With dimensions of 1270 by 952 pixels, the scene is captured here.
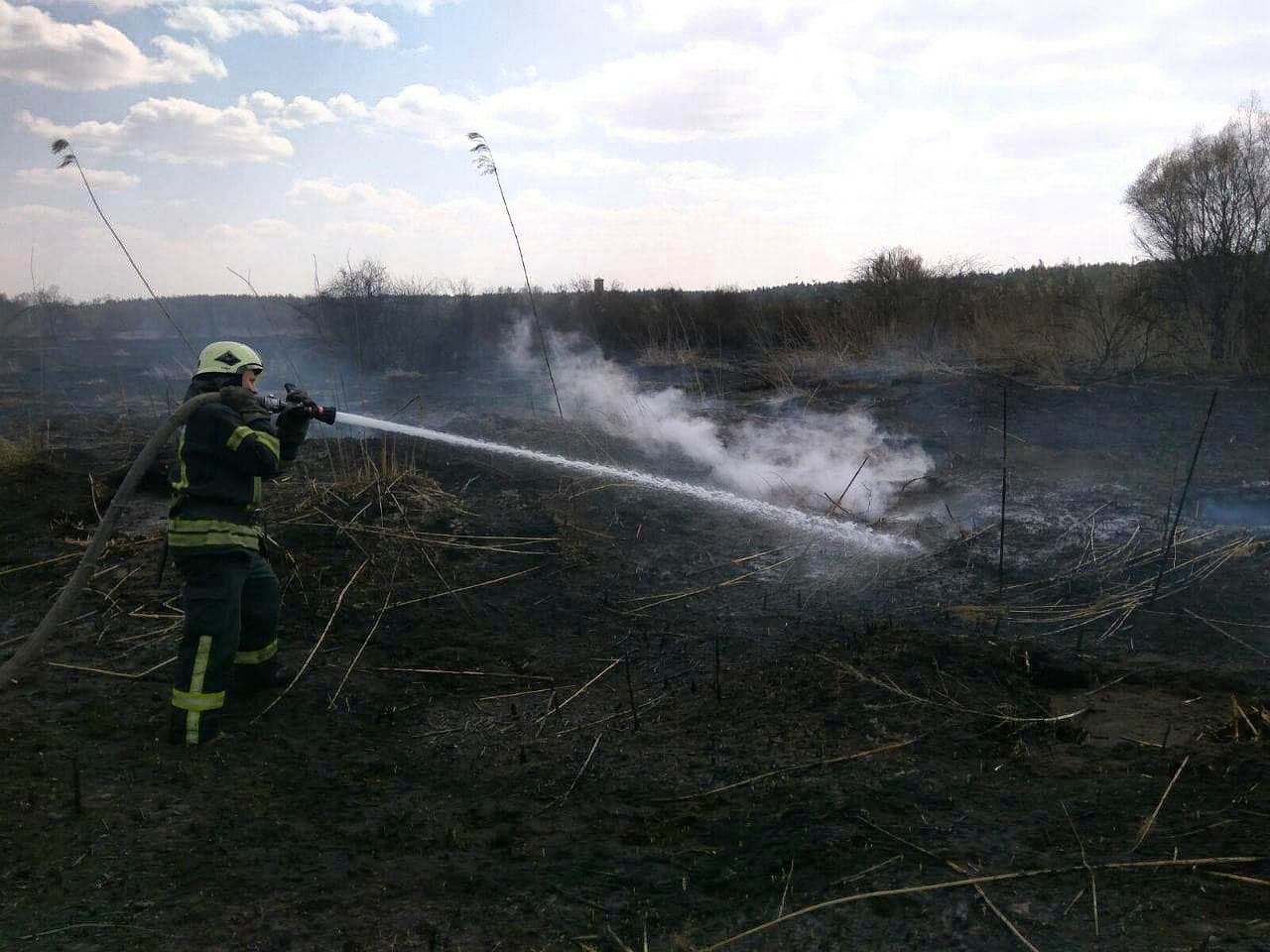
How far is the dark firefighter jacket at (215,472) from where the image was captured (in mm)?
4555

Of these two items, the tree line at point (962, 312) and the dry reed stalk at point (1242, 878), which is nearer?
the dry reed stalk at point (1242, 878)

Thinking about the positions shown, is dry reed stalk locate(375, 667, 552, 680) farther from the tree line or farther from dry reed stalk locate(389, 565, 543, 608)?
the tree line

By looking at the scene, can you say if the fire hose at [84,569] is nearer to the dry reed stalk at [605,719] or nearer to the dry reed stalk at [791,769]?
the dry reed stalk at [605,719]

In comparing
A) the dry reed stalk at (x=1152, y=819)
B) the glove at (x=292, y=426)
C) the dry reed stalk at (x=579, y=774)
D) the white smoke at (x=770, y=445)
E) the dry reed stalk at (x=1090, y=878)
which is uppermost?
the glove at (x=292, y=426)

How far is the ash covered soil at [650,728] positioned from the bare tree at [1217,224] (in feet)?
17.7

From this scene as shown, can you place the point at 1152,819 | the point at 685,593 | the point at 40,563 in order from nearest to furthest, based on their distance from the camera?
the point at 1152,819, the point at 685,593, the point at 40,563

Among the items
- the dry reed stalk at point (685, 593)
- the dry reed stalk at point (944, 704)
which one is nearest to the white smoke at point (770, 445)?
the dry reed stalk at point (685, 593)

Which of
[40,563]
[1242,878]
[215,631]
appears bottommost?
[1242,878]

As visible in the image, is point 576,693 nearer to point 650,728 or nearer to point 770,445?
point 650,728

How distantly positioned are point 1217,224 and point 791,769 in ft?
41.8

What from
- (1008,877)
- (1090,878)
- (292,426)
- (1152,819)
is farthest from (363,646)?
(1152,819)

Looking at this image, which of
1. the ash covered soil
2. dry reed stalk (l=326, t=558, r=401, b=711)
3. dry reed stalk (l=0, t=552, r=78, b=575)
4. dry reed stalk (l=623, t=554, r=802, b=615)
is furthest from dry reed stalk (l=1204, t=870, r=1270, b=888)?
dry reed stalk (l=0, t=552, r=78, b=575)

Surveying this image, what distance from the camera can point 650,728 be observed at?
4.53m

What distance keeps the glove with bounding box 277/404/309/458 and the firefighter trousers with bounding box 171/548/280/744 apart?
644 millimetres
